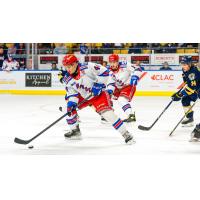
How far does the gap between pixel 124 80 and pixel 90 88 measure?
180cm

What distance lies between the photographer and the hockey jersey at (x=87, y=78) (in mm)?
4293

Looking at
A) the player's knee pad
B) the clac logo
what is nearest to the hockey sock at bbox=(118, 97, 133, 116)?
the player's knee pad

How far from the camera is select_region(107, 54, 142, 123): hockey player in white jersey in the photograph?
5.95 metres

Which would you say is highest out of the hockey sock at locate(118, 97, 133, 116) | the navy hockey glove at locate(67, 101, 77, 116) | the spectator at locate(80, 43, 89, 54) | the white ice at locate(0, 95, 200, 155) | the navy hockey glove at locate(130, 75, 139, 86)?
the spectator at locate(80, 43, 89, 54)

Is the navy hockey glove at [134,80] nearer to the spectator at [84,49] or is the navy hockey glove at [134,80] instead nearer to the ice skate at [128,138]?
the ice skate at [128,138]

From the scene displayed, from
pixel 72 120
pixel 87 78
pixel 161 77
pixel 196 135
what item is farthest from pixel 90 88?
pixel 161 77

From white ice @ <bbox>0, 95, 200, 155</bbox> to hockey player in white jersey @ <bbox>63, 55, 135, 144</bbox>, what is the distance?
0.30 m

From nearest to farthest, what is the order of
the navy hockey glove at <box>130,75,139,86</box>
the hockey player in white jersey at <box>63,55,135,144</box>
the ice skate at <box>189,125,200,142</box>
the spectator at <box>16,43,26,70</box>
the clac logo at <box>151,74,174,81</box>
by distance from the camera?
1. the hockey player in white jersey at <box>63,55,135,144</box>
2. the ice skate at <box>189,125,200,142</box>
3. the navy hockey glove at <box>130,75,139,86</box>
4. the clac logo at <box>151,74,174,81</box>
5. the spectator at <box>16,43,26,70</box>

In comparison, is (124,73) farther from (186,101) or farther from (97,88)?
(97,88)

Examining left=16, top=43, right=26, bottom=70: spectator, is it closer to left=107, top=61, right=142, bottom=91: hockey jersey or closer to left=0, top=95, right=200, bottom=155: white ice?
left=0, top=95, right=200, bottom=155: white ice

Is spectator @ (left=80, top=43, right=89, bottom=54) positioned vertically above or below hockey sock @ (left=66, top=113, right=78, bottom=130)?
above

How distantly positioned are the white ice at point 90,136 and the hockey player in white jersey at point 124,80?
0.31m

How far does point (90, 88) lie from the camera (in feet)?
14.3

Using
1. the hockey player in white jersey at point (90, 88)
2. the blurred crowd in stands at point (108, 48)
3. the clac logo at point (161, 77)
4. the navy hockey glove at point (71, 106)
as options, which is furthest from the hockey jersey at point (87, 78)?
the blurred crowd in stands at point (108, 48)
